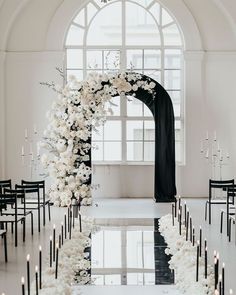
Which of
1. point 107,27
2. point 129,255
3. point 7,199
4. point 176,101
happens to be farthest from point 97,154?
point 129,255

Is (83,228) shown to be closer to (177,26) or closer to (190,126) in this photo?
(190,126)

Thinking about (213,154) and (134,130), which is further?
(134,130)

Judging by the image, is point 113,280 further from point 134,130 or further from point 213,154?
point 134,130

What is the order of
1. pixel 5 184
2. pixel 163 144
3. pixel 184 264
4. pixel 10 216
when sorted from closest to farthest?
pixel 184 264, pixel 10 216, pixel 5 184, pixel 163 144

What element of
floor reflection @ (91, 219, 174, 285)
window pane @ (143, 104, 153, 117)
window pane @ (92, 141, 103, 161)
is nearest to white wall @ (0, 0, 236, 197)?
window pane @ (92, 141, 103, 161)

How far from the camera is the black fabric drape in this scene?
1566 centimetres

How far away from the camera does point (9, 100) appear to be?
54.6 ft

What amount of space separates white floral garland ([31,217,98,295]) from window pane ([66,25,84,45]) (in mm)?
7281

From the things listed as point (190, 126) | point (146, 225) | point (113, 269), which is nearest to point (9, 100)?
point (190, 126)

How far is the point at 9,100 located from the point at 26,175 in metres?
2.00

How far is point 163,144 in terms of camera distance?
1584 centimetres

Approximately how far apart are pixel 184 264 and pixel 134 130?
9.34 m

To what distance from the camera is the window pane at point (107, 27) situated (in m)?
17.0

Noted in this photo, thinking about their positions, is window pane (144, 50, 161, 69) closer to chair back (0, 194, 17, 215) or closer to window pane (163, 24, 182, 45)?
window pane (163, 24, 182, 45)
